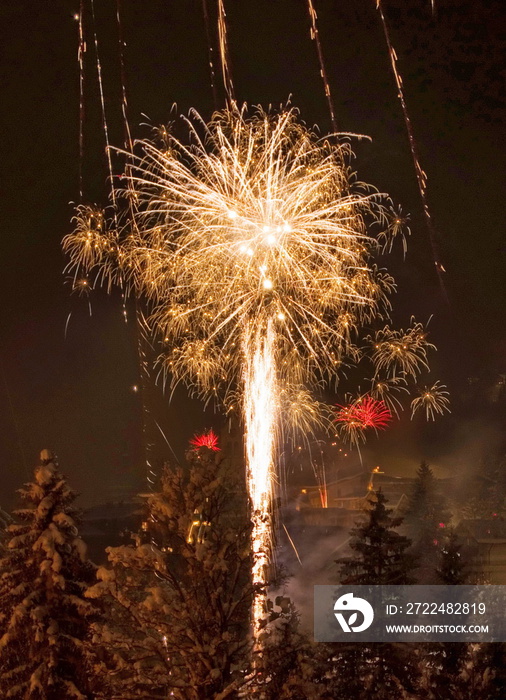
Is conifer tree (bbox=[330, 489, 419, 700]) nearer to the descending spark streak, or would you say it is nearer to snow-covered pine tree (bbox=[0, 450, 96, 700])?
the descending spark streak

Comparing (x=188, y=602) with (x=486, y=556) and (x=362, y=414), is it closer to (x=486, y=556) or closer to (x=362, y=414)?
(x=362, y=414)

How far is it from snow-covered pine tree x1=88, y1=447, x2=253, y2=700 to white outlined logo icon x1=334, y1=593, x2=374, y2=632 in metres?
3.29

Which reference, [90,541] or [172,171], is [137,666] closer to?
[172,171]

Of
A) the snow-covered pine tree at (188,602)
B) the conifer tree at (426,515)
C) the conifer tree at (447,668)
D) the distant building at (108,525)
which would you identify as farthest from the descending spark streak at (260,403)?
the conifer tree at (426,515)

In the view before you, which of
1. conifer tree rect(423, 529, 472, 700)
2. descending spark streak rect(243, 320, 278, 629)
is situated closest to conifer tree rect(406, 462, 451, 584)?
descending spark streak rect(243, 320, 278, 629)

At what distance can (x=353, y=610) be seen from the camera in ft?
54.9

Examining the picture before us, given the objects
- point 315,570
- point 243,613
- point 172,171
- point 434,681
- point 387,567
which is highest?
point 172,171

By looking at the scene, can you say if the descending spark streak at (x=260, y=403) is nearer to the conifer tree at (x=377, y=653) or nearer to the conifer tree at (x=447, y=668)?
the conifer tree at (x=377, y=653)

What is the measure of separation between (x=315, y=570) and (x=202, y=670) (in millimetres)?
23751

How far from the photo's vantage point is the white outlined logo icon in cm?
1650

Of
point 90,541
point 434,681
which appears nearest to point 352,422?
point 434,681

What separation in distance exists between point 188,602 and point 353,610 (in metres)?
4.64

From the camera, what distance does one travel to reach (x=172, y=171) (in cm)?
1812

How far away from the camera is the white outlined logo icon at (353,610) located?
16500 mm
